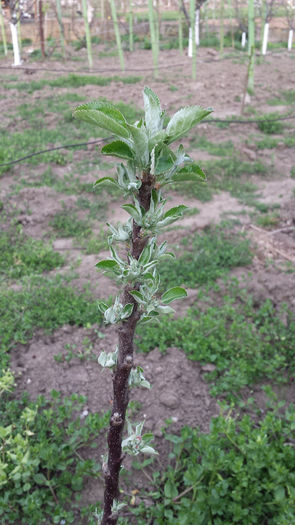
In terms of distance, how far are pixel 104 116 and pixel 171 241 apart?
3.74 m

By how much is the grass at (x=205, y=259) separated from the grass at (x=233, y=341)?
1.42ft

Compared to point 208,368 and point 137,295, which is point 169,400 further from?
point 137,295

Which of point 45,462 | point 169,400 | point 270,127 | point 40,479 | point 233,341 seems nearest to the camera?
point 40,479

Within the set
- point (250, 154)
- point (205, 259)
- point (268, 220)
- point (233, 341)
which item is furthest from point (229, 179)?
point (233, 341)

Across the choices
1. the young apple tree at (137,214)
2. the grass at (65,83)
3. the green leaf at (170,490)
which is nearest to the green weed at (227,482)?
the green leaf at (170,490)

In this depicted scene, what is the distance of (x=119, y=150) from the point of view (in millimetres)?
940

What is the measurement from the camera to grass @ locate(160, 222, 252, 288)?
396 centimetres

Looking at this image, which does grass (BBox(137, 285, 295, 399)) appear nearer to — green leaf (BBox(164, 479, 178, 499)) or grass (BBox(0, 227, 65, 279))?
green leaf (BBox(164, 479, 178, 499))

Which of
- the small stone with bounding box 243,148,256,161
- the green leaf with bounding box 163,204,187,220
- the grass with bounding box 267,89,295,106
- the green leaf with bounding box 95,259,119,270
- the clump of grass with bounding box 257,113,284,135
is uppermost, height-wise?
the green leaf with bounding box 163,204,187,220

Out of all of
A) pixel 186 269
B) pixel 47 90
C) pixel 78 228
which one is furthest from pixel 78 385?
pixel 47 90

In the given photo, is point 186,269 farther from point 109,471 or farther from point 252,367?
point 109,471

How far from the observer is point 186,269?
4074mm

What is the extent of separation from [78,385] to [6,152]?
434 cm

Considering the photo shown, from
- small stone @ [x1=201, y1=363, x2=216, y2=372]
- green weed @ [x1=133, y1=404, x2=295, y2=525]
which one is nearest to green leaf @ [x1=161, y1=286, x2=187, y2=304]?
green weed @ [x1=133, y1=404, x2=295, y2=525]
